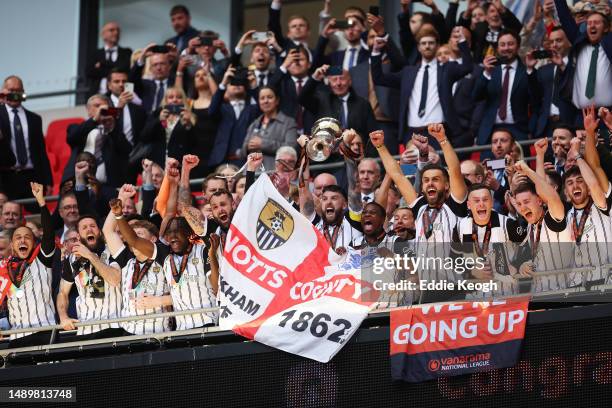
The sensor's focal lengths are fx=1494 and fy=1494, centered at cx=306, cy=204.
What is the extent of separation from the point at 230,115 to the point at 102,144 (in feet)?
3.98

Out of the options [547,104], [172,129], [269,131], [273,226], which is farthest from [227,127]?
[273,226]

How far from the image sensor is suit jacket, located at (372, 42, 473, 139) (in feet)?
42.5

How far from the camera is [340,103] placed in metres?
13.1

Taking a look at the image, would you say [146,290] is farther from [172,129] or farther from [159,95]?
[159,95]

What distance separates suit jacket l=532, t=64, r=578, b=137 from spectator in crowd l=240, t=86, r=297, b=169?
2.11 meters

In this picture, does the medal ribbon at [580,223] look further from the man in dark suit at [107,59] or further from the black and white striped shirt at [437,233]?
the man in dark suit at [107,59]

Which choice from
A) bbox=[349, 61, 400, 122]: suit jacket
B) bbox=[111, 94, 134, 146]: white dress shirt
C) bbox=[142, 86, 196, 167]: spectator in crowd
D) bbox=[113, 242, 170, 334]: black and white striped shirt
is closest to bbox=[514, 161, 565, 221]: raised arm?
bbox=[113, 242, 170, 334]: black and white striped shirt

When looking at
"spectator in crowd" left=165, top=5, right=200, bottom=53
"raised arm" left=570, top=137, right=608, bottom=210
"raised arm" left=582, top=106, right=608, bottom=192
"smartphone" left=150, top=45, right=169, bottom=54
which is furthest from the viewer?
"spectator in crowd" left=165, top=5, right=200, bottom=53

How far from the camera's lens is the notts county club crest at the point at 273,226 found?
10.2m

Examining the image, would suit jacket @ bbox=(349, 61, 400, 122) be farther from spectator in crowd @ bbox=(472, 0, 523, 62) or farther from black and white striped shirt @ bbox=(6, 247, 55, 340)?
black and white striped shirt @ bbox=(6, 247, 55, 340)

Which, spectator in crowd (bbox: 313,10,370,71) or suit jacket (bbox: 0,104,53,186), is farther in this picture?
Answer: suit jacket (bbox: 0,104,53,186)

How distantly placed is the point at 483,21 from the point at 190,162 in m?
3.73

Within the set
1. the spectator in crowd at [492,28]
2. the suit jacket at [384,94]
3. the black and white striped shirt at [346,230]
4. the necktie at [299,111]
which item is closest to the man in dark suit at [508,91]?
the spectator in crowd at [492,28]

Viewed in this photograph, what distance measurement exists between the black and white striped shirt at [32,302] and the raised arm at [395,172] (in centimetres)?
264
